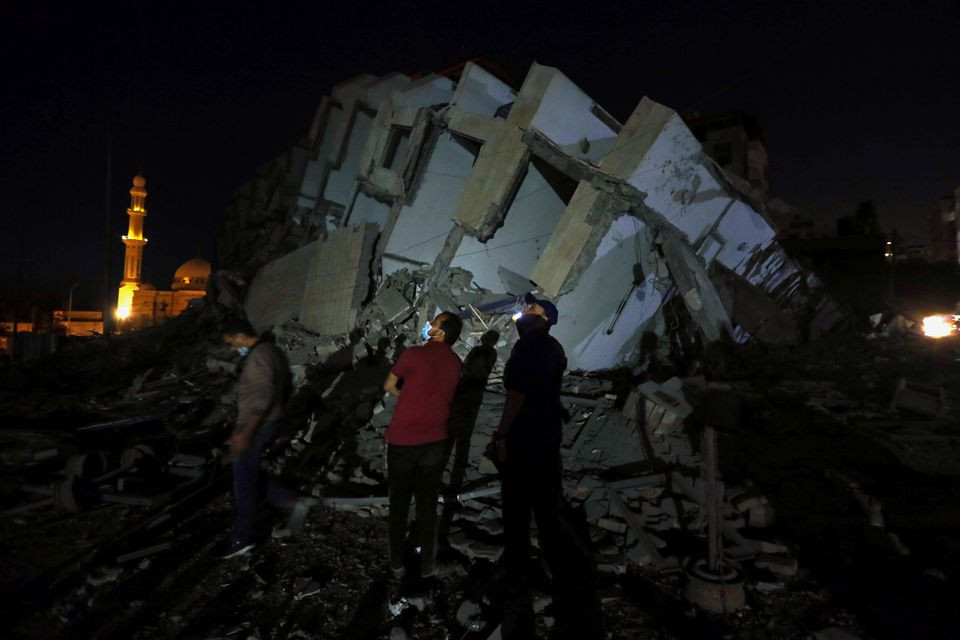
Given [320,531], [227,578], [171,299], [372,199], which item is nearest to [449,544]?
[320,531]

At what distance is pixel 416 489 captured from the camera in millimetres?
3215

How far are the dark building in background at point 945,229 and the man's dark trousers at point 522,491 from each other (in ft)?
179

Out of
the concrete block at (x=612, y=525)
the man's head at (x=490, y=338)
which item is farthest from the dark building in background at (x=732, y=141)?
the concrete block at (x=612, y=525)

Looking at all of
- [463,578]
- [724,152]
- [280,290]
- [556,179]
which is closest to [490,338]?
[556,179]

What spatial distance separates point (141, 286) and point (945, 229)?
80749 mm

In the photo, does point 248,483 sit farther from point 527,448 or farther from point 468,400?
point 468,400

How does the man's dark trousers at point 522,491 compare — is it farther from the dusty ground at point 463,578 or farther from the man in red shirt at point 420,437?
the man in red shirt at point 420,437

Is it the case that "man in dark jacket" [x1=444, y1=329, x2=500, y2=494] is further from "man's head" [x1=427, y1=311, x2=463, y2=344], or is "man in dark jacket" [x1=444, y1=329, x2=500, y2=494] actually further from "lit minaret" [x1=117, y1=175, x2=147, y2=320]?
"lit minaret" [x1=117, y1=175, x2=147, y2=320]

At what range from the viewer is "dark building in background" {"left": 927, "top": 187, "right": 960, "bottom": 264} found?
4384 cm

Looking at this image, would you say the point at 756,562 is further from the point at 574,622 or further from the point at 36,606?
the point at 36,606

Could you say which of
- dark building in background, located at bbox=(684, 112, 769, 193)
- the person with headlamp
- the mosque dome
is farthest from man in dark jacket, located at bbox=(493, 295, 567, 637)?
the mosque dome

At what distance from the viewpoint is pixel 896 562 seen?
3449 mm

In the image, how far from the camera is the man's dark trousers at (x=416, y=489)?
10.3 ft

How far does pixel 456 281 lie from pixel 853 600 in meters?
7.65
